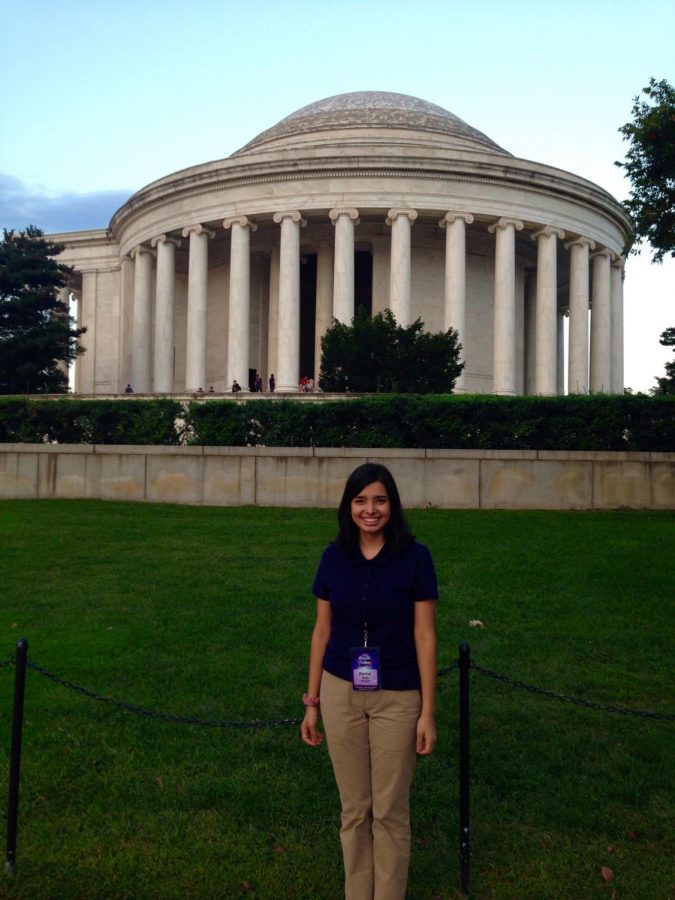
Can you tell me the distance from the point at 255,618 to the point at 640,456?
12.7 metres

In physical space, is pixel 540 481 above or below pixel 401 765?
above

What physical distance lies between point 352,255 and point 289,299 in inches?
145

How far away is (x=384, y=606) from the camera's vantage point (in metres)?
4.64

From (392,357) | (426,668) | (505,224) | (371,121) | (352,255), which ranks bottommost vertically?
(426,668)

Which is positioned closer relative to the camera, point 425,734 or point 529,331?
point 425,734

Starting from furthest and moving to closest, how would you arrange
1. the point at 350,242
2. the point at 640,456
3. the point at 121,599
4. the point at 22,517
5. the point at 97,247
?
the point at 97,247 < the point at 350,242 < the point at 640,456 < the point at 22,517 < the point at 121,599

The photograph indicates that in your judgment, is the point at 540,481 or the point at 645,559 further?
the point at 540,481

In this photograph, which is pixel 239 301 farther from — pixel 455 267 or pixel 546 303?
pixel 546 303

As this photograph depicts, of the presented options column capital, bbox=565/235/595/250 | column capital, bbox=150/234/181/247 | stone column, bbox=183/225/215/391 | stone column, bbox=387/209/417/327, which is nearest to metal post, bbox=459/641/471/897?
stone column, bbox=387/209/417/327

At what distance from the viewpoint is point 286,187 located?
40781 millimetres

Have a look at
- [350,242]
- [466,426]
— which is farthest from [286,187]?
[466,426]

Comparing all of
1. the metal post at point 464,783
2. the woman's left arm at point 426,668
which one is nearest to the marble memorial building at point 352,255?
the metal post at point 464,783

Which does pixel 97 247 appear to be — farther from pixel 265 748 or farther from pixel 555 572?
pixel 265 748

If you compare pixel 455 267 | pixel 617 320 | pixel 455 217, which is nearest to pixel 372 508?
pixel 455 267
